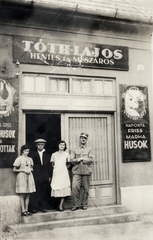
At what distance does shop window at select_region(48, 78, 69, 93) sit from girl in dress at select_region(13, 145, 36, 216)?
1.68 m

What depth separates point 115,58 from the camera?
781 centimetres

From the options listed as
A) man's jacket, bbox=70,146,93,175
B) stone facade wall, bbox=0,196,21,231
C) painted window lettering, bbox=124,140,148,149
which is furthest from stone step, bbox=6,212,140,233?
painted window lettering, bbox=124,140,148,149

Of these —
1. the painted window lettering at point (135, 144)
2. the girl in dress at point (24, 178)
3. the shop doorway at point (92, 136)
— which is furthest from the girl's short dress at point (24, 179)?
the painted window lettering at point (135, 144)

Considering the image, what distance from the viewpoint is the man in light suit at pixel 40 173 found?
679 centimetres

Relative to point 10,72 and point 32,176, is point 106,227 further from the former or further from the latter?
point 10,72

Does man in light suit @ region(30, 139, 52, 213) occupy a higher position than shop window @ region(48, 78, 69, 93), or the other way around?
shop window @ region(48, 78, 69, 93)

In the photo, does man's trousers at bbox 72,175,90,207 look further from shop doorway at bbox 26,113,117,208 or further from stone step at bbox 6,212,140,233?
stone step at bbox 6,212,140,233

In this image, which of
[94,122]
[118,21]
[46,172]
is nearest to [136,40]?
[118,21]

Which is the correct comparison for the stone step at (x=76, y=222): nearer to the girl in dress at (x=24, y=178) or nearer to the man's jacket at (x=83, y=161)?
the girl in dress at (x=24, y=178)

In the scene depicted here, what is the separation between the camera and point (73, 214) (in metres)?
6.74

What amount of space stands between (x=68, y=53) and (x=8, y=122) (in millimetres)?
2303

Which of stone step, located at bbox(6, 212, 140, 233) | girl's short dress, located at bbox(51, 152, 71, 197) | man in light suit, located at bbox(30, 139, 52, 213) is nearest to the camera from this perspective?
stone step, located at bbox(6, 212, 140, 233)

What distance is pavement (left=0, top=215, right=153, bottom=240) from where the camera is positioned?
5.93m

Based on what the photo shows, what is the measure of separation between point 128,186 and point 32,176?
2674 millimetres
